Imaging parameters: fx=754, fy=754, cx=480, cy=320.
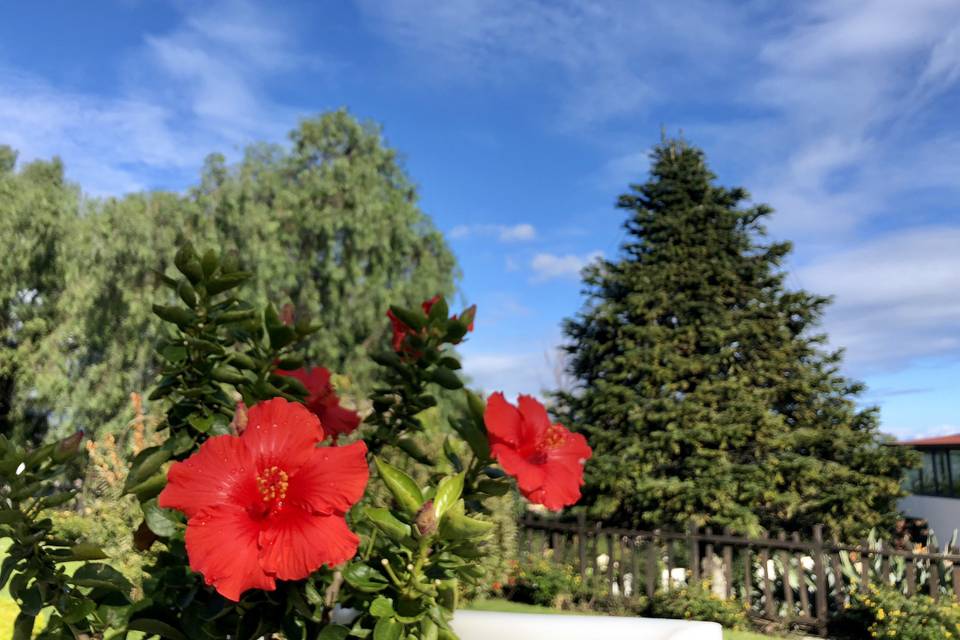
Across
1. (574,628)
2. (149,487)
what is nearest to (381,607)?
(149,487)

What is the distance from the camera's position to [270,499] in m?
1.22

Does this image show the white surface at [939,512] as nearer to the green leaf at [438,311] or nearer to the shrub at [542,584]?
the shrub at [542,584]

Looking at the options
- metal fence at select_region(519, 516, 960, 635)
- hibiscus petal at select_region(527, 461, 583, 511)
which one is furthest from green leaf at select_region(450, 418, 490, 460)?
metal fence at select_region(519, 516, 960, 635)

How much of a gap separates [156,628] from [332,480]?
49 cm

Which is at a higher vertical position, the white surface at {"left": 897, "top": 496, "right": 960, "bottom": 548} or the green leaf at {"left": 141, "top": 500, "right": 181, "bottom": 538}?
the white surface at {"left": 897, "top": 496, "right": 960, "bottom": 548}

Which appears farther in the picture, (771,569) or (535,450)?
(771,569)

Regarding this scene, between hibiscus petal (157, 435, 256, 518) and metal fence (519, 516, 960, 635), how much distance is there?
318 inches

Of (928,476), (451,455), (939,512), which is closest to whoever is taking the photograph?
(451,455)

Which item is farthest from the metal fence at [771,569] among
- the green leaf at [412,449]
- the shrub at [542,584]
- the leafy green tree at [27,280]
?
the leafy green tree at [27,280]

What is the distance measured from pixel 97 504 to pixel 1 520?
18.0 ft

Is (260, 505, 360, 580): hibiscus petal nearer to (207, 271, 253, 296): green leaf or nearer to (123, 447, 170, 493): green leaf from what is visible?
(123, 447, 170, 493): green leaf

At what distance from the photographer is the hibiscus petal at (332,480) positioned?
1207mm

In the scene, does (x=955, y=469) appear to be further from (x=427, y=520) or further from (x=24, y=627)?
(x=24, y=627)

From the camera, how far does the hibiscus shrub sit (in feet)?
3.90
